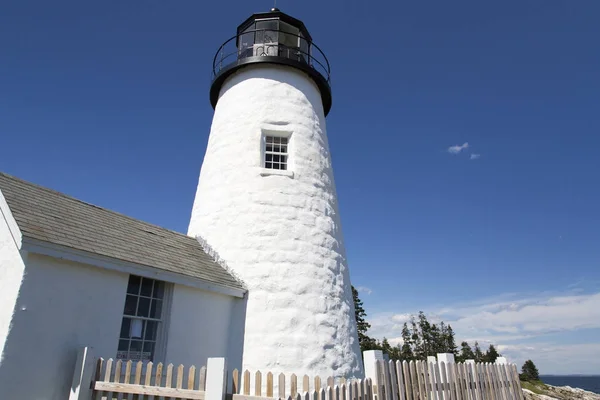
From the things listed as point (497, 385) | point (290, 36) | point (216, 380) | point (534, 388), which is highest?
point (290, 36)

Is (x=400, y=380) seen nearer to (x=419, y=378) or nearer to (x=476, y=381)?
(x=419, y=378)

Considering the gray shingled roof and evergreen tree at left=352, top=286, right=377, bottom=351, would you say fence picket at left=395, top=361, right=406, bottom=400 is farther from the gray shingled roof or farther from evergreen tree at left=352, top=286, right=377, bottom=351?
evergreen tree at left=352, top=286, right=377, bottom=351

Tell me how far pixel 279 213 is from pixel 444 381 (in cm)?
490

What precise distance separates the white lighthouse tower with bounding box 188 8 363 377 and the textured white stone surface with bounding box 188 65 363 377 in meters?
0.02

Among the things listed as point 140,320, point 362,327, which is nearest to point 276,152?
point 140,320

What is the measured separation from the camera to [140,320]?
736 cm

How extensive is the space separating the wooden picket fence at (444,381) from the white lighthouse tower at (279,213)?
8.32 ft

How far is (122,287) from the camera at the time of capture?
7.06 m

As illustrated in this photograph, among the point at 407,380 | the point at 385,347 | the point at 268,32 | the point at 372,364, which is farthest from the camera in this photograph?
the point at 385,347

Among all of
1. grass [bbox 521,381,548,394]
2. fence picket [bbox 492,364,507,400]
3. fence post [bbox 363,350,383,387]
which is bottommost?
grass [bbox 521,381,548,394]

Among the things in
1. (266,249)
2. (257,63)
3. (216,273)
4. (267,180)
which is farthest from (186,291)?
(257,63)

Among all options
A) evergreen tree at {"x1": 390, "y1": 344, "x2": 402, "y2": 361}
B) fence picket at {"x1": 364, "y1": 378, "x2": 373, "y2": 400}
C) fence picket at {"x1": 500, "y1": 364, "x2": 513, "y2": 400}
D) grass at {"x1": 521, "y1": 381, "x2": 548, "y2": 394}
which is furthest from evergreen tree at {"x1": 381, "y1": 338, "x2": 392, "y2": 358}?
fence picket at {"x1": 364, "y1": 378, "x2": 373, "y2": 400}

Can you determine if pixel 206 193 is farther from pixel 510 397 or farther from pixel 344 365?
pixel 510 397

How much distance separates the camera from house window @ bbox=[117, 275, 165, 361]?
7156mm
